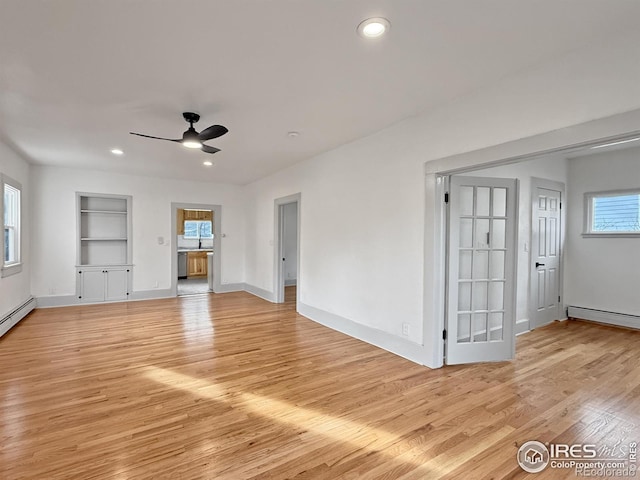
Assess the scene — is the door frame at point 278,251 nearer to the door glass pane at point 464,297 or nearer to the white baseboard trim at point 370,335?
the white baseboard trim at point 370,335

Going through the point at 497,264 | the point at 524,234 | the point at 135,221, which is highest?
the point at 135,221

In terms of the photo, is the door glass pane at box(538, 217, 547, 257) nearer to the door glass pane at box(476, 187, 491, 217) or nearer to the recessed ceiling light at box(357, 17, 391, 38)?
the door glass pane at box(476, 187, 491, 217)

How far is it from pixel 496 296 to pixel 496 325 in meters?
0.32

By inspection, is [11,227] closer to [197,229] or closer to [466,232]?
[197,229]

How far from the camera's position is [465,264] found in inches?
134

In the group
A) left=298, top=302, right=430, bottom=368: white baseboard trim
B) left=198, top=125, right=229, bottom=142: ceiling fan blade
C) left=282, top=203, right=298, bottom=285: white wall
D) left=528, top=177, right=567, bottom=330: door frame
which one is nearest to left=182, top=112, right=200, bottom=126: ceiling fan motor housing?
left=198, top=125, right=229, bottom=142: ceiling fan blade

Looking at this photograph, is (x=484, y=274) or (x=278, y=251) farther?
(x=278, y=251)

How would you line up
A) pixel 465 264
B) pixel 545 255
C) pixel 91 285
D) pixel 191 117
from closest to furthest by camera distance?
pixel 191 117 → pixel 465 264 → pixel 545 255 → pixel 91 285

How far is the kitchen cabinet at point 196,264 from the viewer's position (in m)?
9.98

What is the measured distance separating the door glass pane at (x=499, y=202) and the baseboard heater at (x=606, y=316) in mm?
3209

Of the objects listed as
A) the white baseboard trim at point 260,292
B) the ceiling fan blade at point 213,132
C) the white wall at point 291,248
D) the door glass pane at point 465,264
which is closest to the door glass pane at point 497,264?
the door glass pane at point 465,264

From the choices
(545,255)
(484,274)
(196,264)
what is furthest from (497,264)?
(196,264)

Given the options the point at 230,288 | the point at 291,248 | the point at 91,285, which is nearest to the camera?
the point at 91,285

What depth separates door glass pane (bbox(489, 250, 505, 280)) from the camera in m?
3.49
